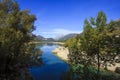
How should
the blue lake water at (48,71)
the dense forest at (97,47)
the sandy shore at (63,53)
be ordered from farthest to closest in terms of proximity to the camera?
the sandy shore at (63,53), the blue lake water at (48,71), the dense forest at (97,47)

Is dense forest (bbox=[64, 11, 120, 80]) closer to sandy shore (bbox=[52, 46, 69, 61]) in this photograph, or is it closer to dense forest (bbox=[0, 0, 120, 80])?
dense forest (bbox=[0, 0, 120, 80])

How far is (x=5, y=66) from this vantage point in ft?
79.3

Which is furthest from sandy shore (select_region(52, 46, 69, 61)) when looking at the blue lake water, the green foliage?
the green foliage

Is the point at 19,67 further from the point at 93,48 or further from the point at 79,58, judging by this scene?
the point at 93,48

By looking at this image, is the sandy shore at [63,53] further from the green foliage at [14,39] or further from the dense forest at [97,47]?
the dense forest at [97,47]

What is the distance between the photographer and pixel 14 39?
23484mm

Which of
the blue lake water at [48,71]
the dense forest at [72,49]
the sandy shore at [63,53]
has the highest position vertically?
the dense forest at [72,49]

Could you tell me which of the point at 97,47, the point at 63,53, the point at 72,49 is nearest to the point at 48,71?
the point at 72,49

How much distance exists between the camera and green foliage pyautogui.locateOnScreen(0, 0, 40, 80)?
23297 mm

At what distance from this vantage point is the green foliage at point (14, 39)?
76.4 feet

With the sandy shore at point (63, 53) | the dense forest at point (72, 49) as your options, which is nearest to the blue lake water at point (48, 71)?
the dense forest at point (72, 49)

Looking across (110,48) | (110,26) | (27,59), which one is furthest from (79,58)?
(27,59)

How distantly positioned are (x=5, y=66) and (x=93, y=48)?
1308cm

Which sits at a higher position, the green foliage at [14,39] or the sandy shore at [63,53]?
the green foliage at [14,39]
